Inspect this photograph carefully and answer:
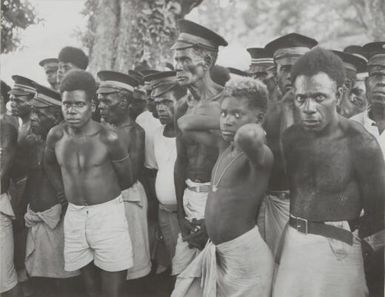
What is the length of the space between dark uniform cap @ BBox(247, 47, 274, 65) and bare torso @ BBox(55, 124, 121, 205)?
4.84ft

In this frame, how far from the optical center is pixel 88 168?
3604 mm

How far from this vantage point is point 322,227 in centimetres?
258

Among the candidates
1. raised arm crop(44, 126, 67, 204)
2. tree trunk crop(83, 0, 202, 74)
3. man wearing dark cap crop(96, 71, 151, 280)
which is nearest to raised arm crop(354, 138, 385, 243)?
man wearing dark cap crop(96, 71, 151, 280)

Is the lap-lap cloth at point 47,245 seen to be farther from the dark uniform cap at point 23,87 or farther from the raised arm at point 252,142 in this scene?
the raised arm at point 252,142

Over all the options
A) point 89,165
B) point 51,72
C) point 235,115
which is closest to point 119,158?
point 89,165

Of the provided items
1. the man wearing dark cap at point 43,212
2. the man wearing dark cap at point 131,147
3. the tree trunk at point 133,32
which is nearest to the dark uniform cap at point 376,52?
the man wearing dark cap at point 131,147

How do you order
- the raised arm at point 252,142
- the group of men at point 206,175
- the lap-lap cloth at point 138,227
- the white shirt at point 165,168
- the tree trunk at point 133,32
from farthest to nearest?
the tree trunk at point 133,32
the lap-lap cloth at point 138,227
the white shirt at point 165,168
the group of men at point 206,175
the raised arm at point 252,142

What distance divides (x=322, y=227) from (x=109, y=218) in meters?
1.65

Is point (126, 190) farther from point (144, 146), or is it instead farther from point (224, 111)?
point (224, 111)

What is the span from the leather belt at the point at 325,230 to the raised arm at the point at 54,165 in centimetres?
200

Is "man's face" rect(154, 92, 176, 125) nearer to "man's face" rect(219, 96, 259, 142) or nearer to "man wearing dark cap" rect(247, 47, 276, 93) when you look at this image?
"man wearing dark cap" rect(247, 47, 276, 93)

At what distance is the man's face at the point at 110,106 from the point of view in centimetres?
418

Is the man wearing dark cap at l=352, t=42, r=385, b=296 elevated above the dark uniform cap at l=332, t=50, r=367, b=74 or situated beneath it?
situated beneath

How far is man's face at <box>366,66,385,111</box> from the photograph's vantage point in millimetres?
3225
